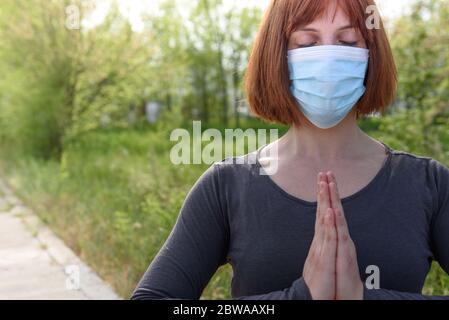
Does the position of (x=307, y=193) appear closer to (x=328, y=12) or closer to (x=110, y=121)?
(x=328, y=12)

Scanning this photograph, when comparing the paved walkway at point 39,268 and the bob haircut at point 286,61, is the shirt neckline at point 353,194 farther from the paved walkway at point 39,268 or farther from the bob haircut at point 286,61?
the paved walkway at point 39,268

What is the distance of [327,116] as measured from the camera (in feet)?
5.53

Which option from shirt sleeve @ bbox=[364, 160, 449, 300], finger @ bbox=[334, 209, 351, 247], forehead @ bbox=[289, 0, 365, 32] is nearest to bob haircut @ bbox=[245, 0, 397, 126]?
forehead @ bbox=[289, 0, 365, 32]

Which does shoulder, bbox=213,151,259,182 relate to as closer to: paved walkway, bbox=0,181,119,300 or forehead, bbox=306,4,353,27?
forehead, bbox=306,4,353,27

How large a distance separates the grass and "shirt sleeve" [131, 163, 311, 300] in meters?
2.16

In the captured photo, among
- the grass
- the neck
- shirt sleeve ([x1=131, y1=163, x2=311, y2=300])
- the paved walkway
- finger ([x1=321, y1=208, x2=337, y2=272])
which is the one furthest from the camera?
the grass

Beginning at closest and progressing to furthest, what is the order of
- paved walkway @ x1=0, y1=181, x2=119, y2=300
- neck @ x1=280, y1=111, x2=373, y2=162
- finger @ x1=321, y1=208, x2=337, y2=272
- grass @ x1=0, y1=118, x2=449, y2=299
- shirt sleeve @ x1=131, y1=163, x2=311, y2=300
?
finger @ x1=321, y1=208, x2=337, y2=272, shirt sleeve @ x1=131, y1=163, x2=311, y2=300, neck @ x1=280, y1=111, x2=373, y2=162, paved walkway @ x1=0, y1=181, x2=119, y2=300, grass @ x1=0, y1=118, x2=449, y2=299

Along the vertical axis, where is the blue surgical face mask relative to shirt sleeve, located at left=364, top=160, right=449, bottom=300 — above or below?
above

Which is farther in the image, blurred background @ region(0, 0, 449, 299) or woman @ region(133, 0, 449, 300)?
blurred background @ region(0, 0, 449, 299)

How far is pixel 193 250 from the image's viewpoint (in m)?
1.60

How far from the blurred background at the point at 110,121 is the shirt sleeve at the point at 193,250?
68cm

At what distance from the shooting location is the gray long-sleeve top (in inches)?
61.9
